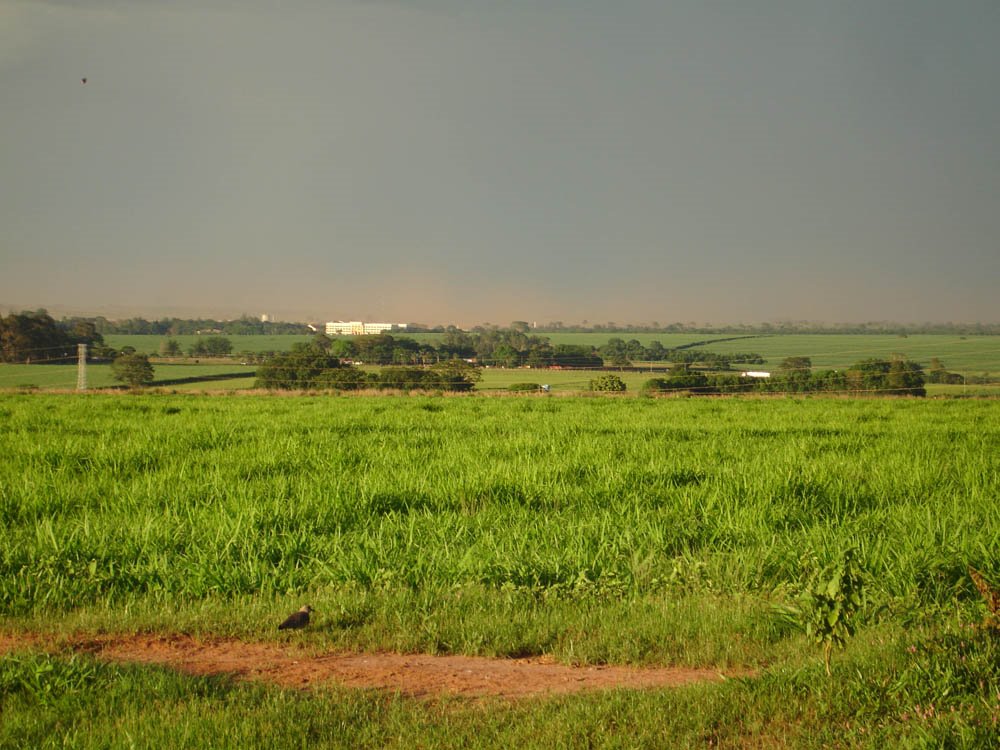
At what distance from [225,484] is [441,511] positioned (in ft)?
8.77

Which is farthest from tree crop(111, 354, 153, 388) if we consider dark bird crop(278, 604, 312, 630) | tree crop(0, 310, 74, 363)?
dark bird crop(278, 604, 312, 630)

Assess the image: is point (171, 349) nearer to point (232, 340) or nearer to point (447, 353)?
point (232, 340)

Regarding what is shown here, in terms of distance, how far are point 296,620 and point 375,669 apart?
2.65ft

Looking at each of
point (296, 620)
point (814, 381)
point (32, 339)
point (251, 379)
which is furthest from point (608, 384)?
point (32, 339)

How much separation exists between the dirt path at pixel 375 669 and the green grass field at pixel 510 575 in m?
0.13

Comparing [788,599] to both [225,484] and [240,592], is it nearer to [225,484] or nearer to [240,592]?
[240,592]

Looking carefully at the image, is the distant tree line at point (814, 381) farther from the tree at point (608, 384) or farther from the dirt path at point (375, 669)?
the dirt path at point (375, 669)

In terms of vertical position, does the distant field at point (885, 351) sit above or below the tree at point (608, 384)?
above

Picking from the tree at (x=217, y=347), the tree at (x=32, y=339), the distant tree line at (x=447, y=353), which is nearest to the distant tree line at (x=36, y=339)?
the tree at (x=32, y=339)

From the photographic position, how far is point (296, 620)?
16.0 feet

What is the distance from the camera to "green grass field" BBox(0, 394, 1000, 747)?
351cm

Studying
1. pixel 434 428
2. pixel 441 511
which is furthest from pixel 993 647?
pixel 434 428

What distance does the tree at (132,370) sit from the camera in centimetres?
3350

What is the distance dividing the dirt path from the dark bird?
0.54 feet
